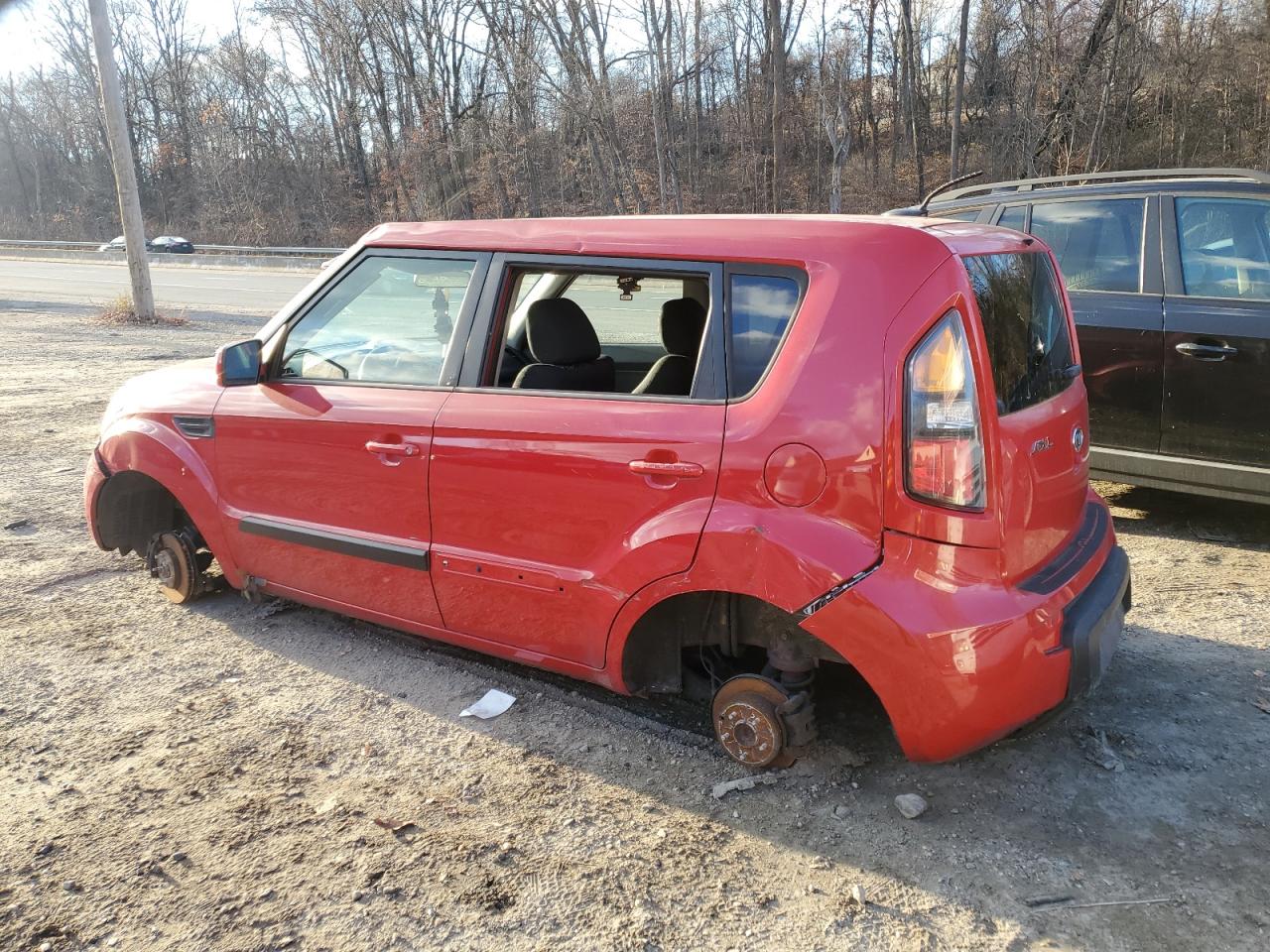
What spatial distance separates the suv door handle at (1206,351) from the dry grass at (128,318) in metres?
16.5

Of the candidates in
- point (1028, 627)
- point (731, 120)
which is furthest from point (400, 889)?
point (731, 120)

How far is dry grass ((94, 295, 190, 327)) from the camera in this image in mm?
16984

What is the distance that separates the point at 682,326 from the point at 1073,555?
5.43 feet

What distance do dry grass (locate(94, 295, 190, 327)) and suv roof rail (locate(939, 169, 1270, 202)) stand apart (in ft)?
49.0

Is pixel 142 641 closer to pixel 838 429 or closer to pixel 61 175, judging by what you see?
pixel 838 429

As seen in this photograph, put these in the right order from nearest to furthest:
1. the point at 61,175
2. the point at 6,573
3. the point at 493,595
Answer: the point at 493,595 → the point at 6,573 → the point at 61,175

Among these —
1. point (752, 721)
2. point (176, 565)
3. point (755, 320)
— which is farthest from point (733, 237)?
point (176, 565)

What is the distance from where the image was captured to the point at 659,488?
283 cm

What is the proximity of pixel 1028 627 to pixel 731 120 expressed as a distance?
3802 centimetres

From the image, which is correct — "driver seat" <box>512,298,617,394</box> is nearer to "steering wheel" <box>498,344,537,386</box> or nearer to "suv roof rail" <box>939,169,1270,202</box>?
"steering wheel" <box>498,344,537,386</box>

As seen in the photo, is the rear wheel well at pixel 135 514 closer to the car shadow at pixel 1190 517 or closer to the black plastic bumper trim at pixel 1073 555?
the black plastic bumper trim at pixel 1073 555

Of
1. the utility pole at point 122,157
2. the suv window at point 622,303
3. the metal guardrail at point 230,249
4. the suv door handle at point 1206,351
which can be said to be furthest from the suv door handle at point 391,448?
the metal guardrail at point 230,249

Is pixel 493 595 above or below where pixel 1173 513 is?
above

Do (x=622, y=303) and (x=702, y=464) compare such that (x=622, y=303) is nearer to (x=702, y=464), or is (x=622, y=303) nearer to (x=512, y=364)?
(x=512, y=364)
